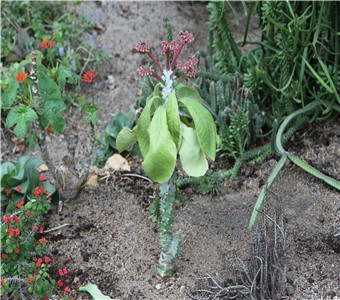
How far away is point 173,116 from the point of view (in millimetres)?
1953

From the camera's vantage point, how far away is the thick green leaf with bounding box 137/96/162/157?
2.01 metres

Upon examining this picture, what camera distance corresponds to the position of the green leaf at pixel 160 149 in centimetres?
192

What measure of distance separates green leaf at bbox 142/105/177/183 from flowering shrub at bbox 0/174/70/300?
59 centimetres

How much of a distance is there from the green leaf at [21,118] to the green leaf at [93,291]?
583mm

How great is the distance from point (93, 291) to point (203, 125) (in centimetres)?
72

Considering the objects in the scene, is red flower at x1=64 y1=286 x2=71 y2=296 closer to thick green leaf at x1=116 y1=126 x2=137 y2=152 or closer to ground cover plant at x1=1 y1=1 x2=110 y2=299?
ground cover plant at x1=1 y1=1 x2=110 y2=299

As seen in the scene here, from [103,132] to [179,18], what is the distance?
3.39ft

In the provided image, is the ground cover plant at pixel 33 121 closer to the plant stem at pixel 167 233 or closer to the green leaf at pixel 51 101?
the green leaf at pixel 51 101

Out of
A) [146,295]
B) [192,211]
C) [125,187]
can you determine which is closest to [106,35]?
[125,187]

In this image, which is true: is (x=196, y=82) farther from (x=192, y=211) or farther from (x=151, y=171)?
(x=151, y=171)

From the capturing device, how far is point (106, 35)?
144 inches

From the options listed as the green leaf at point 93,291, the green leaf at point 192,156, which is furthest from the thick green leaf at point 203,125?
the green leaf at point 93,291

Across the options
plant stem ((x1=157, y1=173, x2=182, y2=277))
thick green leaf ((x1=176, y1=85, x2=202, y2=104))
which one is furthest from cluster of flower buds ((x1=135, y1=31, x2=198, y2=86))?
plant stem ((x1=157, y1=173, x2=182, y2=277))

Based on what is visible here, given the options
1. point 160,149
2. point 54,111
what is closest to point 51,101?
point 54,111
